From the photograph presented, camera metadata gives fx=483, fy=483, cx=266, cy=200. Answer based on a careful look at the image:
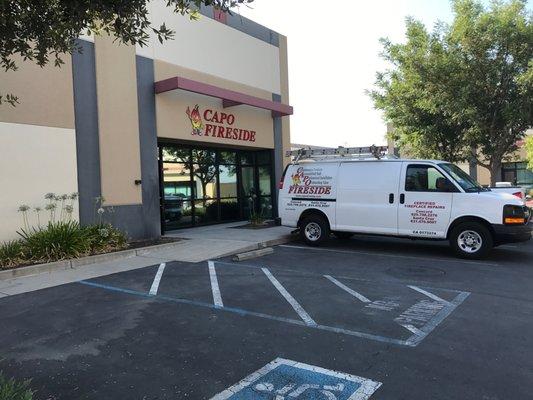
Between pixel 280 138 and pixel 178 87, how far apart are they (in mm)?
6110

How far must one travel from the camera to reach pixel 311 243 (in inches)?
478

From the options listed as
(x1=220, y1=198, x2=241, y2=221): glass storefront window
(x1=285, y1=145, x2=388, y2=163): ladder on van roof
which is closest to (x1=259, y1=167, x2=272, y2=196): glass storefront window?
(x1=220, y1=198, x2=241, y2=221): glass storefront window

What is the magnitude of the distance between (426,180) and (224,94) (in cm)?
695

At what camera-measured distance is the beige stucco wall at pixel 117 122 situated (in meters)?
12.0

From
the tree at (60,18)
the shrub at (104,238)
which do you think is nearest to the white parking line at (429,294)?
the tree at (60,18)

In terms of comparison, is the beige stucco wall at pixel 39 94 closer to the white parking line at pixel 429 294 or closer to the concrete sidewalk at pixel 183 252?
the concrete sidewalk at pixel 183 252

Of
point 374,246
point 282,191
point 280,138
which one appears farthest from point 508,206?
point 280,138

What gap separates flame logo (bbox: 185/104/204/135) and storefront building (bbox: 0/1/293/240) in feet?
0.10

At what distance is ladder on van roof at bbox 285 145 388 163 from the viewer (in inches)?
439

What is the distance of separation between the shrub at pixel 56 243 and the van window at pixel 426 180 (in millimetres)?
7098

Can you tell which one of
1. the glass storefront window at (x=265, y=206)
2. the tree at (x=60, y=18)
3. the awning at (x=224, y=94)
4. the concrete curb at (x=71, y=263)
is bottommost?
the concrete curb at (x=71, y=263)

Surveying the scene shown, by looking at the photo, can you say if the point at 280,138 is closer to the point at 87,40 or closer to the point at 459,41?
the point at 459,41

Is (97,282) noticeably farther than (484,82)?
No

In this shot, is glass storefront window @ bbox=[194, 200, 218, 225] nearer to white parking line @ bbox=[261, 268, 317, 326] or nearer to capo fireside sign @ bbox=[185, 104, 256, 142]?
capo fireside sign @ bbox=[185, 104, 256, 142]
